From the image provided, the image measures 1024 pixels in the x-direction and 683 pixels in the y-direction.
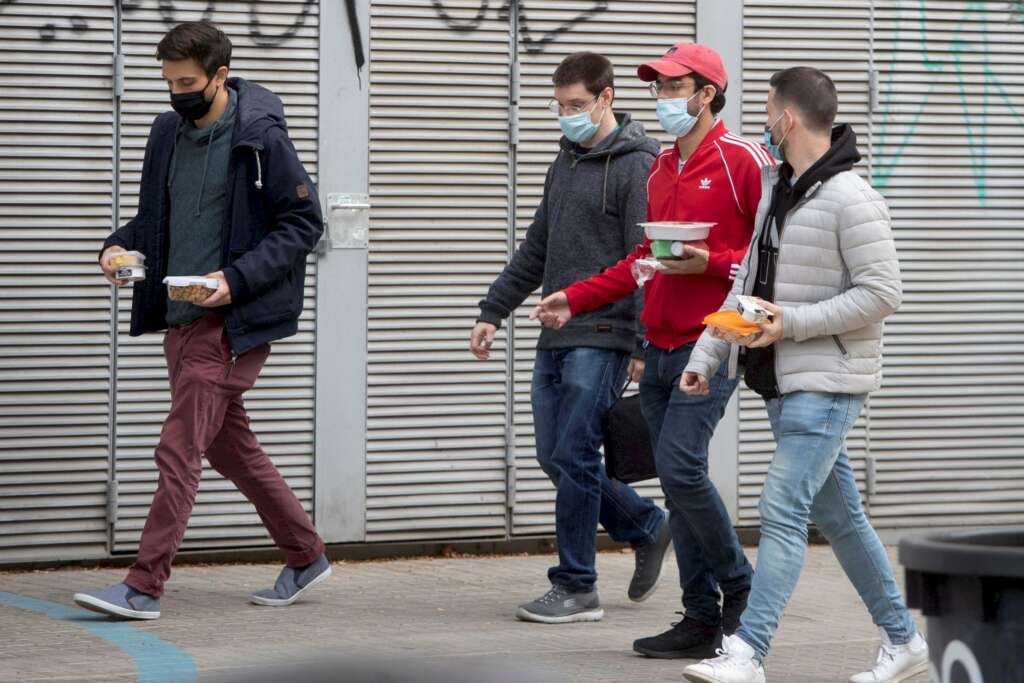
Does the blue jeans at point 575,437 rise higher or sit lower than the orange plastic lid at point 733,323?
lower

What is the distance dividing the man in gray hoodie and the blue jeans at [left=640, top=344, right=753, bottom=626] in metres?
0.47

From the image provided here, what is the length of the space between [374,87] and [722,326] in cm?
346

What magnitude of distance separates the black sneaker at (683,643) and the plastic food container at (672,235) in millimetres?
1415

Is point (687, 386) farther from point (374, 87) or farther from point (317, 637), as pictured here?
point (374, 87)

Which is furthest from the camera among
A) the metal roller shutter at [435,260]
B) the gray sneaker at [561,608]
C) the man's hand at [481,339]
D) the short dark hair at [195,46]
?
the metal roller shutter at [435,260]

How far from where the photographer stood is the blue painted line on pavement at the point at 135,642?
19.9 ft

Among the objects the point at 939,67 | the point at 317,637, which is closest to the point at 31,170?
the point at 317,637

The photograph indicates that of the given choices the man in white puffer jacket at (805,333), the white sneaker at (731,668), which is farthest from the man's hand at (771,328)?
the white sneaker at (731,668)

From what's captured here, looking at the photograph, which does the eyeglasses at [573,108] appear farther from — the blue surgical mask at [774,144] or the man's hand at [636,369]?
the blue surgical mask at [774,144]

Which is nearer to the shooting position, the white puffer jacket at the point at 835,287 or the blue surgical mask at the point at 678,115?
the white puffer jacket at the point at 835,287

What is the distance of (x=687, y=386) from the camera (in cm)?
608

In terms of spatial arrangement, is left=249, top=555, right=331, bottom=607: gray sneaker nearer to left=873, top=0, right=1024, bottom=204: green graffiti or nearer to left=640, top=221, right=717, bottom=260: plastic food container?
left=640, top=221, right=717, bottom=260: plastic food container

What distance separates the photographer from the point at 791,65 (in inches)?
375

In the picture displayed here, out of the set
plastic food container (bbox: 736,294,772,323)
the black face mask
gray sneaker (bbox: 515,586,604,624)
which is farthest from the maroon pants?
plastic food container (bbox: 736,294,772,323)
